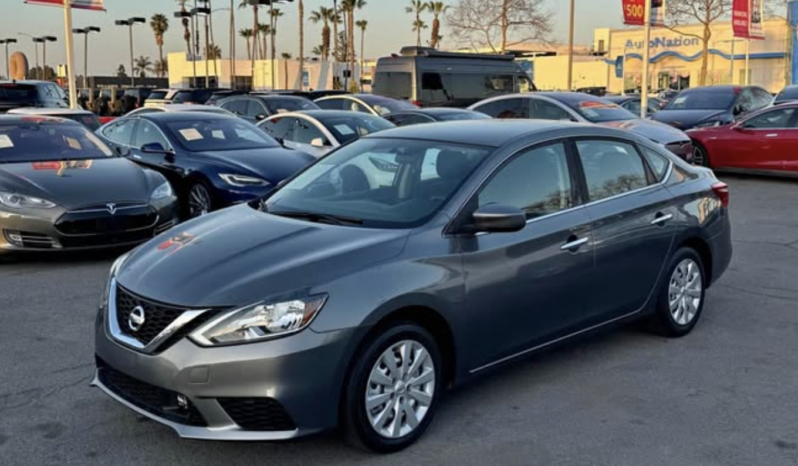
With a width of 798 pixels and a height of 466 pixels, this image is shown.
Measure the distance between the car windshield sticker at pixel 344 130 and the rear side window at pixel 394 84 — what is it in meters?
10.1

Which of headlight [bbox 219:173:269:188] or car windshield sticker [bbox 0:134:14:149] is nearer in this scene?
car windshield sticker [bbox 0:134:14:149]

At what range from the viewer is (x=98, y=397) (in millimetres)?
4656

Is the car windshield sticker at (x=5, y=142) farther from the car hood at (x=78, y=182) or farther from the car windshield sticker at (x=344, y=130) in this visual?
the car windshield sticker at (x=344, y=130)

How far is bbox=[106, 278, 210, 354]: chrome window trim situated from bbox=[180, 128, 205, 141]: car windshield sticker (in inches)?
265

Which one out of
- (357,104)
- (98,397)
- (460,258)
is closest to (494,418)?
(460,258)

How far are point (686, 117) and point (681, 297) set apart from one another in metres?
13.0

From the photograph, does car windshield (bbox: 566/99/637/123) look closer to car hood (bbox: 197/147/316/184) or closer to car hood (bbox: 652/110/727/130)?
car hood (bbox: 652/110/727/130)

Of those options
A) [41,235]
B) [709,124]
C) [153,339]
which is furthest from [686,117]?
[153,339]

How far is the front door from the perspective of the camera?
14.2ft

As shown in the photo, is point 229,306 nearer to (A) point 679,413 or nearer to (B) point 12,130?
(A) point 679,413

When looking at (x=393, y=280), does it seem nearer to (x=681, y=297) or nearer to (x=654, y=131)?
(x=681, y=297)

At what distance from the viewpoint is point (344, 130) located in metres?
12.2

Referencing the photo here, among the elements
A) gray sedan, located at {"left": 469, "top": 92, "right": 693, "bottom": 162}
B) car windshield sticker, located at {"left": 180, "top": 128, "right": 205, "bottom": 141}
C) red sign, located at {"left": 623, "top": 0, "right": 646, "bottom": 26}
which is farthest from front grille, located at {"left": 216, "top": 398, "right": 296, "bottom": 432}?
red sign, located at {"left": 623, "top": 0, "right": 646, "bottom": 26}

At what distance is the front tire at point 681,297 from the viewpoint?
18.5 ft
